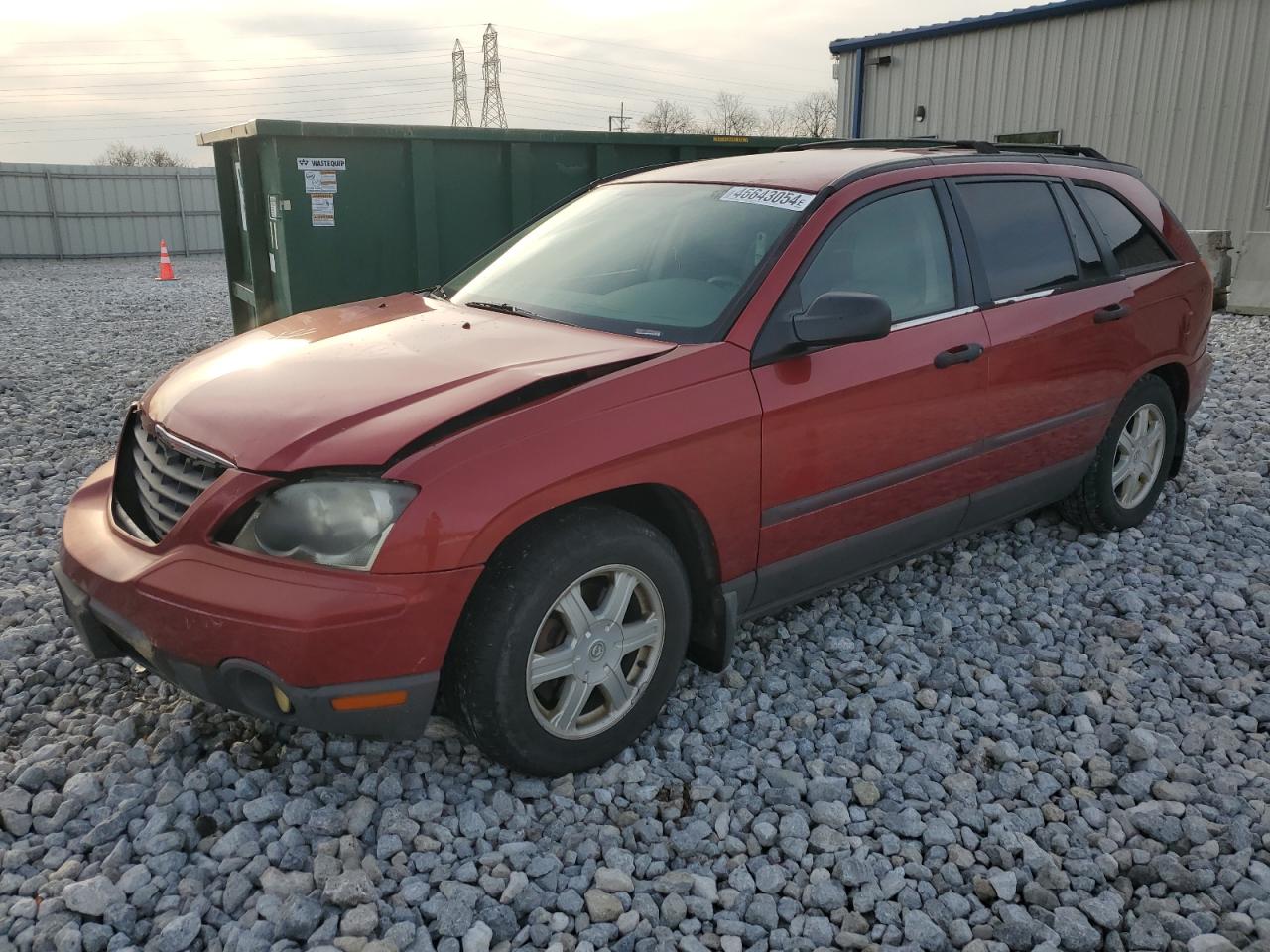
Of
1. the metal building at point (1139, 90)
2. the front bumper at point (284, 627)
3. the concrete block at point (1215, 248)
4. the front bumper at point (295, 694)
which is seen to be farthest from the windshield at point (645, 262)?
the metal building at point (1139, 90)

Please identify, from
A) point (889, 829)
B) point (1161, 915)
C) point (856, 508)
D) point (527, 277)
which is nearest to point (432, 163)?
point (527, 277)

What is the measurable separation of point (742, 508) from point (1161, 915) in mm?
1462

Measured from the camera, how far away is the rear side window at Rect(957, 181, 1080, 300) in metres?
3.86

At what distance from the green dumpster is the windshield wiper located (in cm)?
328

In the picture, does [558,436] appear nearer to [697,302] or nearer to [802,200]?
[697,302]

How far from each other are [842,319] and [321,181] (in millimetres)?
4911

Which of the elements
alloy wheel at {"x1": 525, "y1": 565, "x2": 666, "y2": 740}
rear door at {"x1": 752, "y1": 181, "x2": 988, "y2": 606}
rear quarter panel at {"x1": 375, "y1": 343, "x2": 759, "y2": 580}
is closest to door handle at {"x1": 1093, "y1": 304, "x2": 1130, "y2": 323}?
rear door at {"x1": 752, "y1": 181, "x2": 988, "y2": 606}

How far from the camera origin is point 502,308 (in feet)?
11.7

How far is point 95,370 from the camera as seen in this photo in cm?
891

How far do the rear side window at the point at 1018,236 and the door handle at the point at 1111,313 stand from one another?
18 cm

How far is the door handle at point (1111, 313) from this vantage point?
4164 mm

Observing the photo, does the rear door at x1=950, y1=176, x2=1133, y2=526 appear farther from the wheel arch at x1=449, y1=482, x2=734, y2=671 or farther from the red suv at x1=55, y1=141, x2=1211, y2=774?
the wheel arch at x1=449, y1=482, x2=734, y2=671

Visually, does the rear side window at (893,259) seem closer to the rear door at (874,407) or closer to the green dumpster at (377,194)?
the rear door at (874,407)

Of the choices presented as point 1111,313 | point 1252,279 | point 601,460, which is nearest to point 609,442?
point 601,460
